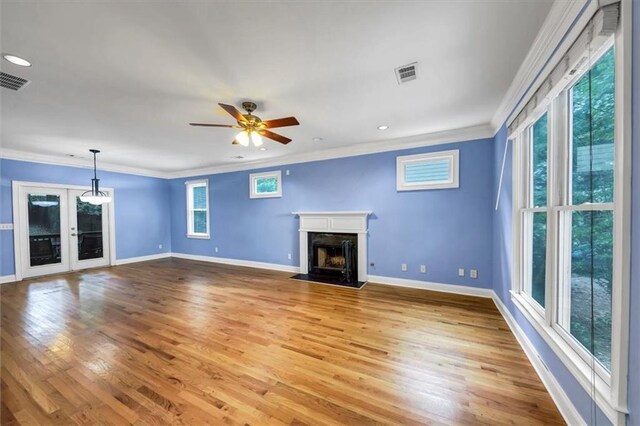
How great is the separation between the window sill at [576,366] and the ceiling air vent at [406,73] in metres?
2.36

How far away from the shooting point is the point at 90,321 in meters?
3.04

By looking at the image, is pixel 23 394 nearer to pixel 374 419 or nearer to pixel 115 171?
pixel 374 419

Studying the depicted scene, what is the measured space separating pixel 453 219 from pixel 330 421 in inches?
134

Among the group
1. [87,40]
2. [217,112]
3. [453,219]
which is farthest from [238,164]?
[453,219]

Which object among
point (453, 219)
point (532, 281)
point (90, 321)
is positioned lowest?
point (90, 321)

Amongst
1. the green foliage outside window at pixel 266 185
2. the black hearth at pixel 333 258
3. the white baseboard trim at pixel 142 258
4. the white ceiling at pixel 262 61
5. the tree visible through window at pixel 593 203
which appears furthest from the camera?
the white baseboard trim at pixel 142 258

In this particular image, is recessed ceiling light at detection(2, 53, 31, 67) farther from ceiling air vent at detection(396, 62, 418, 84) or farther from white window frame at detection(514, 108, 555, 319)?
white window frame at detection(514, 108, 555, 319)

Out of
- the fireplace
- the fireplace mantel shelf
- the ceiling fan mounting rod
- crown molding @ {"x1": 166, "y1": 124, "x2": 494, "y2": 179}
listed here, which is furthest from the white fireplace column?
the ceiling fan mounting rod

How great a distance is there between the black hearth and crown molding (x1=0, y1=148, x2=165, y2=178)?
5.29 metres

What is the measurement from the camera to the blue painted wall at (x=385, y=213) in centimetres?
379

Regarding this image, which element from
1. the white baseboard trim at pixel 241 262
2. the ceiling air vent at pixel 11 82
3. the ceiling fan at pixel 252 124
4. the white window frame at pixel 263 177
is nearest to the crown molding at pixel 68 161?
the white baseboard trim at pixel 241 262

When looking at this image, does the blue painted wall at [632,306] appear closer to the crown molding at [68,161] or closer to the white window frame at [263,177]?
the white window frame at [263,177]

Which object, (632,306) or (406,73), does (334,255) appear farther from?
(632,306)

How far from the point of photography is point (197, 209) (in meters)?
7.08
